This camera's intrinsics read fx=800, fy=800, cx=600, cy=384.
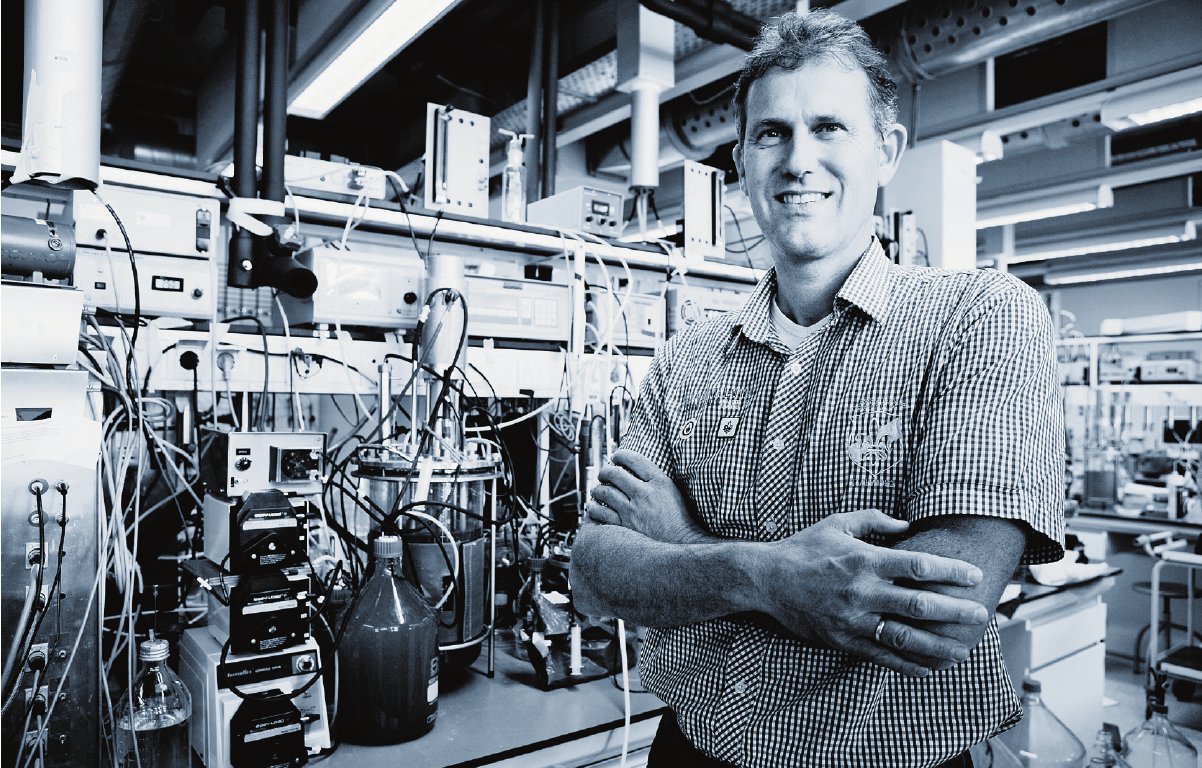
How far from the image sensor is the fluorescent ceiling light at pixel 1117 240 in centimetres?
698

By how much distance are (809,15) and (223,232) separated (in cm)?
174

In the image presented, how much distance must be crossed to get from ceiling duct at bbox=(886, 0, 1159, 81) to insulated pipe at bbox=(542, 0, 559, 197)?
4.87 feet

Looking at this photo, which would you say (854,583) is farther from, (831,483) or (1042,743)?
(1042,743)

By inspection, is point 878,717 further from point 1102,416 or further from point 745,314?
point 1102,416

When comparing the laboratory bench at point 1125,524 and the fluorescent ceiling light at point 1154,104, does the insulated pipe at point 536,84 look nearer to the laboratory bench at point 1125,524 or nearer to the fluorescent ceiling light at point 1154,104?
the fluorescent ceiling light at point 1154,104

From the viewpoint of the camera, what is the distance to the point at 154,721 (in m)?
1.32

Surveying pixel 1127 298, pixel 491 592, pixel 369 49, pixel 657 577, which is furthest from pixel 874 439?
pixel 1127 298

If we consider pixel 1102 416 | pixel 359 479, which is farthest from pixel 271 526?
pixel 1102 416

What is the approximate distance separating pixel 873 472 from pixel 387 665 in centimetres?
88

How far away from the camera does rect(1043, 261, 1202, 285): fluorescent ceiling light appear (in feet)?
30.0

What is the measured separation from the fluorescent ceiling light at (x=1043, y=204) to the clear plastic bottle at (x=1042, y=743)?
13.1 feet

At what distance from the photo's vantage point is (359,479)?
1779mm

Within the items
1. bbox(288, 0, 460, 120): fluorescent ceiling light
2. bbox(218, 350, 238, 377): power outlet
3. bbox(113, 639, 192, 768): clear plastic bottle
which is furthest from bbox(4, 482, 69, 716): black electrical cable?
bbox(288, 0, 460, 120): fluorescent ceiling light

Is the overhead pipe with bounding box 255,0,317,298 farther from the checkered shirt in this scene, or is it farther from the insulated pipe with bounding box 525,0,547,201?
the insulated pipe with bounding box 525,0,547,201
